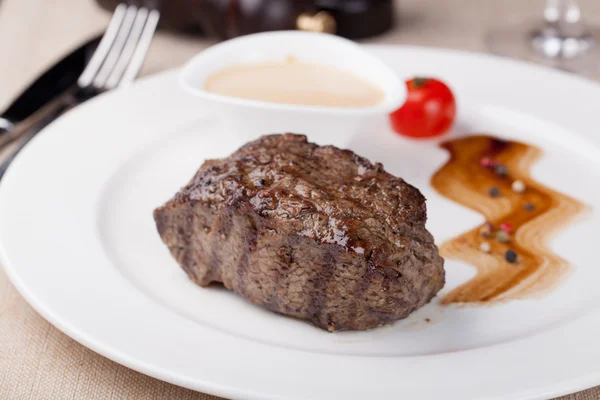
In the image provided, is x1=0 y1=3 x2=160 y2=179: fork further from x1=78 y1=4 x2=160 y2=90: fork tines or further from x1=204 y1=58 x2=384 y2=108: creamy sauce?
x1=204 y1=58 x2=384 y2=108: creamy sauce

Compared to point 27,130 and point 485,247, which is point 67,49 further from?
point 485,247

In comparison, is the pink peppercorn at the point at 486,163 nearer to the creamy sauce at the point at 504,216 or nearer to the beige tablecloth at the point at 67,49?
the creamy sauce at the point at 504,216

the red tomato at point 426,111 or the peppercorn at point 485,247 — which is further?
the red tomato at point 426,111

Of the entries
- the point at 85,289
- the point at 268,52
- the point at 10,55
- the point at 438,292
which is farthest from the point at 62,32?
the point at 438,292

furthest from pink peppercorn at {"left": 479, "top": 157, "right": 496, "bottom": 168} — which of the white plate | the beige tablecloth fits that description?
the beige tablecloth

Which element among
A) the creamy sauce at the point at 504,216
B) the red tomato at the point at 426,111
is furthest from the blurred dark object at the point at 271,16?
the creamy sauce at the point at 504,216

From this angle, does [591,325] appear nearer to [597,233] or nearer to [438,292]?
[438,292]
